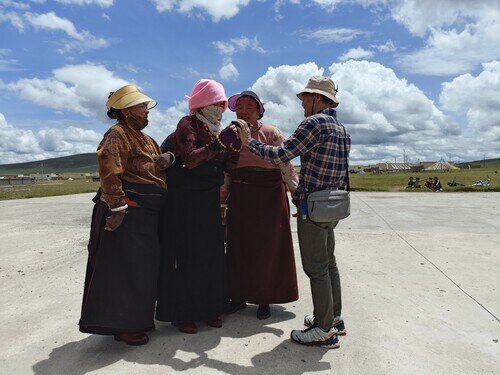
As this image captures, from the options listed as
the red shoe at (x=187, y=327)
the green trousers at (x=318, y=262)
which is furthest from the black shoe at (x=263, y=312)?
the green trousers at (x=318, y=262)

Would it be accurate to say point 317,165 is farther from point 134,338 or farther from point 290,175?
point 134,338

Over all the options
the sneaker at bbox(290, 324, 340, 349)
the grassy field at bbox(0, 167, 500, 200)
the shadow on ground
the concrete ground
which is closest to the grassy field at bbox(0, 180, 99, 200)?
the grassy field at bbox(0, 167, 500, 200)

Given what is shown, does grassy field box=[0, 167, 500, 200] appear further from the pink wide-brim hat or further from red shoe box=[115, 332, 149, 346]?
the pink wide-brim hat

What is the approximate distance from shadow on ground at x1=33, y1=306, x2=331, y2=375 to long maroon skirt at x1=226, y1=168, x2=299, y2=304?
34 cm

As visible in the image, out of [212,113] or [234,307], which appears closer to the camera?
[212,113]

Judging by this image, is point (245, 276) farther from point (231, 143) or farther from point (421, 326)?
point (421, 326)

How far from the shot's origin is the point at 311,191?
9.96 feet

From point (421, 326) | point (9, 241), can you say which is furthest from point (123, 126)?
point (9, 241)

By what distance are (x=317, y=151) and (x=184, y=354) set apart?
1810 millimetres

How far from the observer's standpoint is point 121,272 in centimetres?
311

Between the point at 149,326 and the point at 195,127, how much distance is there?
64.8 inches

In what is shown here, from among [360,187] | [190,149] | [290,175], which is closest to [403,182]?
[360,187]

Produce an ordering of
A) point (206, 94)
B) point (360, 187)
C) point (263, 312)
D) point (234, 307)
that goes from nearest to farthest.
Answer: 1. point (206, 94)
2. point (263, 312)
3. point (234, 307)
4. point (360, 187)

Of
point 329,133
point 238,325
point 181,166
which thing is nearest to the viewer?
point 329,133
